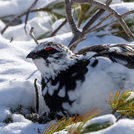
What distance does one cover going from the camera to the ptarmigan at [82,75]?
1452 mm

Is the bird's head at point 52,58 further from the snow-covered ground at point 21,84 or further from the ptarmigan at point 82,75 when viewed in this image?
the snow-covered ground at point 21,84

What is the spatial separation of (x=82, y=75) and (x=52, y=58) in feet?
0.81

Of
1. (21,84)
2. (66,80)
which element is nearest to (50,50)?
(66,80)

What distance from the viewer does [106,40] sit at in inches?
112

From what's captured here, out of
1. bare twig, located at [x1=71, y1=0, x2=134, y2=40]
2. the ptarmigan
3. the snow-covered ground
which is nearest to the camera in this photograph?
the snow-covered ground

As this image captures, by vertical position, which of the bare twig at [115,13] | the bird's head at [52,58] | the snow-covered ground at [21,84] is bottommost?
the snow-covered ground at [21,84]

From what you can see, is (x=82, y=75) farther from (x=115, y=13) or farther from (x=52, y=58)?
(x=115, y=13)

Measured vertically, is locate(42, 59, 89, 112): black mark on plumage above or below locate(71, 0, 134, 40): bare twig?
below

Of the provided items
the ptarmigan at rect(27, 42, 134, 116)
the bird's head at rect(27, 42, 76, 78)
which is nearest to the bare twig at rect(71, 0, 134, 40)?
the ptarmigan at rect(27, 42, 134, 116)

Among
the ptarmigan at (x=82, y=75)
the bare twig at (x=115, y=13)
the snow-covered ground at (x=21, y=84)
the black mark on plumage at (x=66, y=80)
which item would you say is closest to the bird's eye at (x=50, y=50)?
the ptarmigan at (x=82, y=75)

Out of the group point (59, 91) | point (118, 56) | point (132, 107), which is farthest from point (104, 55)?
point (132, 107)

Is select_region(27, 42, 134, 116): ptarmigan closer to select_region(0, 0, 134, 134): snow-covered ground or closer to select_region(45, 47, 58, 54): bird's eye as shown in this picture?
select_region(45, 47, 58, 54): bird's eye

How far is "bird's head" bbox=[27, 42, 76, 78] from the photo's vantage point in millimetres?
1613

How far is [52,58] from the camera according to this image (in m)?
1.62
